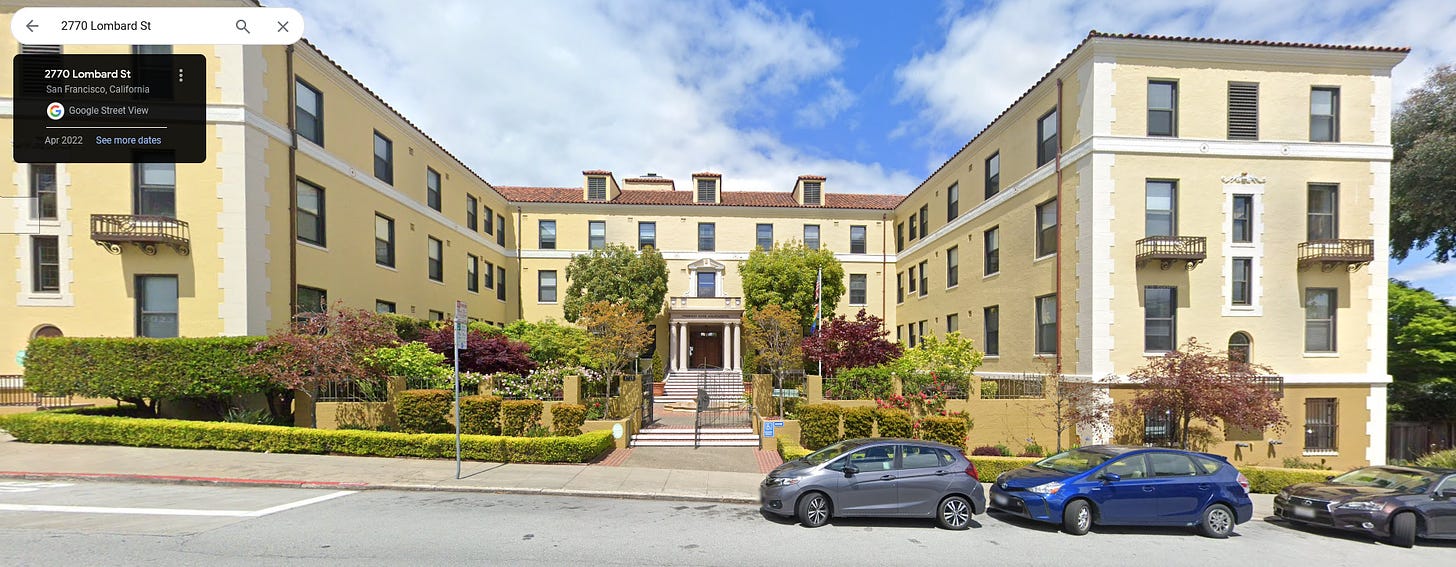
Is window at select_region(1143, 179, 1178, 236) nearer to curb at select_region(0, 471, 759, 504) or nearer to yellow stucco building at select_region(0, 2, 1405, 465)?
yellow stucco building at select_region(0, 2, 1405, 465)

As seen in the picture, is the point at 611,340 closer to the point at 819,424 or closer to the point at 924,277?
the point at 819,424

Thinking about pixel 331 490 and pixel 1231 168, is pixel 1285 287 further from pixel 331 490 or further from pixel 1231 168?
pixel 331 490

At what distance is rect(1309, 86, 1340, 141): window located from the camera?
16688mm

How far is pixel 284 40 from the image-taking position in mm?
12750

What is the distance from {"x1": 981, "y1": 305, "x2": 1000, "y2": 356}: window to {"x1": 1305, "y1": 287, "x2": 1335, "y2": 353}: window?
8137 millimetres

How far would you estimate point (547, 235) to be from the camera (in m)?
33.4

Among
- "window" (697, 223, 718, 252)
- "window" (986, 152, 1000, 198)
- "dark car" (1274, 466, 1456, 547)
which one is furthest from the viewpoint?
"window" (697, 223, 718, 252)

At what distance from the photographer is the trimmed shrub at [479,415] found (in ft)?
47.2

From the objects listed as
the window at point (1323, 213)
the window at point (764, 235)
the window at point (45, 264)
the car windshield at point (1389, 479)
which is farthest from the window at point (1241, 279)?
the window at point (45, 264)

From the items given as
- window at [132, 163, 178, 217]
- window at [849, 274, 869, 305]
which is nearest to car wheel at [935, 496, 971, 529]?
window at [132, 163, 178, 217]

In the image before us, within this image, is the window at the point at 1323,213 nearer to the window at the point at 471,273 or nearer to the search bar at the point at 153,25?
the search bar at the point at 153,25

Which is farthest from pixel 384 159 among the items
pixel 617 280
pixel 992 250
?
pixel 992 250

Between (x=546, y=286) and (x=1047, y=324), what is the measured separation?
25.7 meters

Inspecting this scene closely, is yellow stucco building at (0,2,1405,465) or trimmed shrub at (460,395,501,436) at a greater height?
yellow stucco building at (0,2,1405,465)
